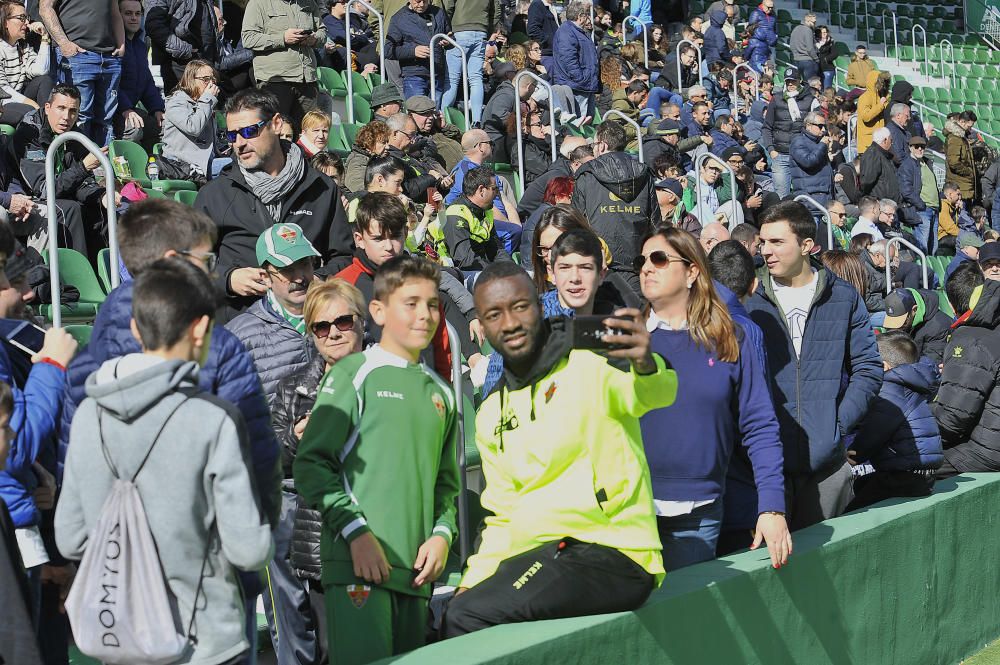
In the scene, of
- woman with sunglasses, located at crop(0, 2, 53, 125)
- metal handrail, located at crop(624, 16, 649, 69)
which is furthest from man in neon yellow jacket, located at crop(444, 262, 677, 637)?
metal handrail, located at crop(624, 16, 649, 69)

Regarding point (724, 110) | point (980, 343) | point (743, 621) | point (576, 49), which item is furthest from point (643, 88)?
point (743, 621)

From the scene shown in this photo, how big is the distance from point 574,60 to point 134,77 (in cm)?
652

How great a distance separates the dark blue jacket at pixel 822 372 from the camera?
5.30 metres

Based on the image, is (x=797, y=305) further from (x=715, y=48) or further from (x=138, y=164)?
(x=715, y=48)

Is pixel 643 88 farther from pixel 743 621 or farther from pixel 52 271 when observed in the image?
pixel 743 621

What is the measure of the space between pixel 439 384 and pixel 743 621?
4.45 feet

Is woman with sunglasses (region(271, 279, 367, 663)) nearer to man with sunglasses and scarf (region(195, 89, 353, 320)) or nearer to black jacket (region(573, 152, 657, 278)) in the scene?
man with sunglasses and scarf (region(195, 89, 353, 320))

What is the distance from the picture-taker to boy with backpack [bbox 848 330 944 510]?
19.6 ft

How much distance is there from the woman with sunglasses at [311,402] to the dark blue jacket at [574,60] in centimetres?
1117

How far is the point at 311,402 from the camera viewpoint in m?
4.44

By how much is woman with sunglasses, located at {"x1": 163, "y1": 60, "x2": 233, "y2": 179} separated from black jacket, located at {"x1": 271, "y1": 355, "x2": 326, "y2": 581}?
16.8ft

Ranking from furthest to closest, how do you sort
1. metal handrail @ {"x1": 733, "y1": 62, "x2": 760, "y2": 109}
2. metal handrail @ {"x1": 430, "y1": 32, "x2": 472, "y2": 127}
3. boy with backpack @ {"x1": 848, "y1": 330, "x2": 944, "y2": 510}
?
1. metal handrail @ {"x1": 733, "y1": 62, "x2": 760, "y2": 109}
2. metal handrail @ {"x1": 430, "y1": 32, "x2": 472, "y2": 127}
3. boy with backpack @ {"x1": 848, "y1": 330, "x2": 944, "y2": 510}

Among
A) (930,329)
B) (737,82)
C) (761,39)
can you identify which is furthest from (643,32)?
(930,329)

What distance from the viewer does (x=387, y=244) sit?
5441 millimetres
